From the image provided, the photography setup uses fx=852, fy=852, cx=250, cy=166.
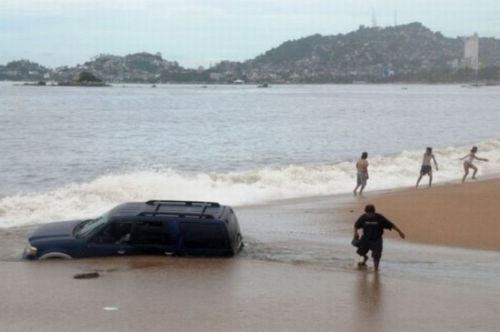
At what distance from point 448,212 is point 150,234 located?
10865mm

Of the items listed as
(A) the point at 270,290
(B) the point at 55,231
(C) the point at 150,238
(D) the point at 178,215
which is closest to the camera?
(A) the point at 270,290

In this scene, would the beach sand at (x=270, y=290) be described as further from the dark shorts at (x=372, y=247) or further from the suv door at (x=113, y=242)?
the dark shorts at (x=372, y=247)

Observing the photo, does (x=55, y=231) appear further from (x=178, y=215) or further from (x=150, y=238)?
(x=178, y=215)

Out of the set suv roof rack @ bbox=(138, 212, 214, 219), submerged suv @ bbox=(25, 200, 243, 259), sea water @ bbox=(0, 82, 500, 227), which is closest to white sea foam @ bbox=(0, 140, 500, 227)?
sea water @ bbox=(0, 82, 500, 227)

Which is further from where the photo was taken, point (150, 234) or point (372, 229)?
point (150, 234)

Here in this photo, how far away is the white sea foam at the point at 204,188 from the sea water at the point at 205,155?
5 centimetres

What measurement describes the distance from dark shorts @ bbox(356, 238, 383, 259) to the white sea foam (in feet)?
37.1

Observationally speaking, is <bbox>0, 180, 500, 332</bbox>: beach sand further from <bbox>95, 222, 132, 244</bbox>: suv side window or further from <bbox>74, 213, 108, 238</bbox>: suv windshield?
<bbox>74, 213, 108, 238</bbox>: suv windshield

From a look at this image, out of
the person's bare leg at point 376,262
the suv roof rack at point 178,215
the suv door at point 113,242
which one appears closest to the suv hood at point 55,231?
the suv door at point 113,242

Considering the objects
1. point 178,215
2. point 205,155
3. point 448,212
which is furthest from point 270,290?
point 205,155

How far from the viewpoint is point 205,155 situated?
51188 millimetres

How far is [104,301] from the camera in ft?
42.4

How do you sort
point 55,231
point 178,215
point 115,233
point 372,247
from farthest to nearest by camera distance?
point 55,231, point 115,233, point 178,215, point 372,247

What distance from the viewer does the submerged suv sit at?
1587 centimetres
